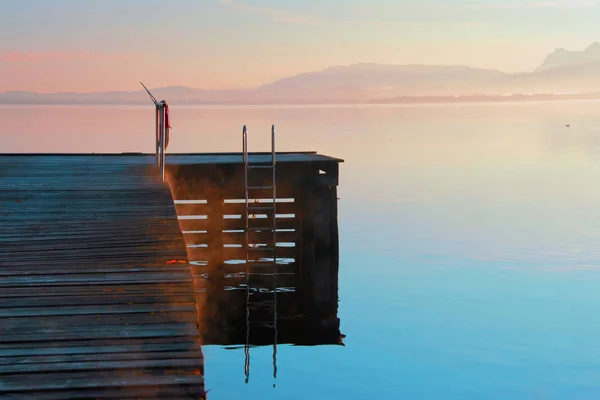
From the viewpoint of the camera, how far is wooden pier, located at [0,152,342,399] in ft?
19.8

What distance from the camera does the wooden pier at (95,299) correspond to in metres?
5.85

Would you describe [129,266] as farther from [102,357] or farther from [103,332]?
[102,357]

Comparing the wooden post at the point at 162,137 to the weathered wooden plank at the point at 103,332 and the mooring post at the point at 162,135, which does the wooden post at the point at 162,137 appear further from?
the weathered wooden plank at the point at 103,332

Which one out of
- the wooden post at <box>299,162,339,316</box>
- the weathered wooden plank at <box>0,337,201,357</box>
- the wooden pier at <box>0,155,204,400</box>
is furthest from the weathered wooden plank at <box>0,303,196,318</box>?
the wooden post at <box>299,162,339,316</box>

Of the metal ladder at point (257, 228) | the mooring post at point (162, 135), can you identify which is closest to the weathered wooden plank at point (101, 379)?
the metal ladder at point (257, 228)

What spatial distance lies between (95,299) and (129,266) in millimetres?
1389

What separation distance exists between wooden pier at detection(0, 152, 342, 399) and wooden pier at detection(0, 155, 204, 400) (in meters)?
0.01

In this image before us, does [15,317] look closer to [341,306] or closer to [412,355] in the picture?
[412,355]

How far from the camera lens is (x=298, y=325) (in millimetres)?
16812

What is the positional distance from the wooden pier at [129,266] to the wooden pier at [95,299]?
0.04 ft

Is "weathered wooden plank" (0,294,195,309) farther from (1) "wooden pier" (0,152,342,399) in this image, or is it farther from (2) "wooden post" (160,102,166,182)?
(2) "wooden post" (160,102,166,182)

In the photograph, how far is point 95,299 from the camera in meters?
7.76

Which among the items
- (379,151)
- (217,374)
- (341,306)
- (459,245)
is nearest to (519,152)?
(379,151)

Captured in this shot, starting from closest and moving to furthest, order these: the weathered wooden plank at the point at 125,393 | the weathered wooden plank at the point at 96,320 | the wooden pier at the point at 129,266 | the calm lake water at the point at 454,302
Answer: the weathered wooden plank at the point at 125,393 < the wooden pier at the point at 129,266 < the weathered wooden plank at the point at 96,320 < the calm lake water at the point at 454,302
